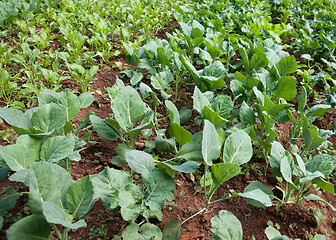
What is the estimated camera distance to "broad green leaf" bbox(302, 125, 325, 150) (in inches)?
85.4

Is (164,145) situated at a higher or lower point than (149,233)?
higher

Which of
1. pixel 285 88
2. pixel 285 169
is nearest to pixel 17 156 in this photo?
pixel 285 169

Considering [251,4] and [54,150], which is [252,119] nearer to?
[54,150]

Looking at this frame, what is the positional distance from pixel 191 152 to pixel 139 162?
459 mm

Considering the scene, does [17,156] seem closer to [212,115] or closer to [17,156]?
[17,156]

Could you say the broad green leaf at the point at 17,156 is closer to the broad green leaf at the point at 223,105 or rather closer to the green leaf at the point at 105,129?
the green leaf at the point at 105,129

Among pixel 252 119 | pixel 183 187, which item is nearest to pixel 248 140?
pixel 252 119

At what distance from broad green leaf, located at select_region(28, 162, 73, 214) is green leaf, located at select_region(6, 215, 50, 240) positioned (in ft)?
0.15

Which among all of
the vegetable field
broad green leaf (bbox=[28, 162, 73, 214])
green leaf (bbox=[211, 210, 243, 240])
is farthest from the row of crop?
green leaf (bbox=[211, 210, 243, 240])

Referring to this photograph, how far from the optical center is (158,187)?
166cm

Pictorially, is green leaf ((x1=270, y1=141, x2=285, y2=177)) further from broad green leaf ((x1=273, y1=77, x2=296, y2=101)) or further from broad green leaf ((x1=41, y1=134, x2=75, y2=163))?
broad green leaf ((x1=41, y1=134, x2=75, y2=163))

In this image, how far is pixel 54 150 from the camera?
1.65 meters

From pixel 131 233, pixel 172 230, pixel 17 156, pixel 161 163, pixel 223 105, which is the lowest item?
pixel 172 230

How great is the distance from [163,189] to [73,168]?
32.8 inches
